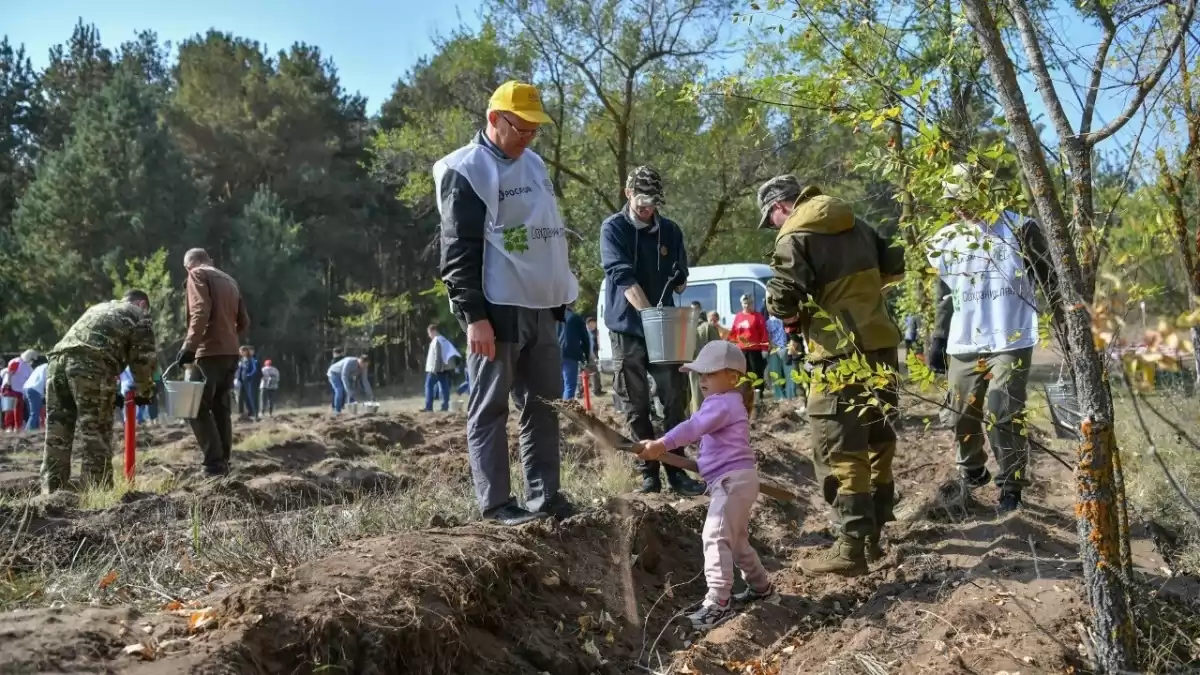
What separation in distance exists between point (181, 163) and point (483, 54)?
18807 millimetres

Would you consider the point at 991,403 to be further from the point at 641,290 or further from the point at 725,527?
the point at 725,527

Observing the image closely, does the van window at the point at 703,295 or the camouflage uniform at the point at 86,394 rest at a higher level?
the van window at the point at 703,295

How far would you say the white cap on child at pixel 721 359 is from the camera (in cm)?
437

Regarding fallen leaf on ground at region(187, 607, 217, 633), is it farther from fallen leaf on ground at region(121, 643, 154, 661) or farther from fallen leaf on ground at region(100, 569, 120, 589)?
fallen leaf on ground at region(100, 569, 120, 589)

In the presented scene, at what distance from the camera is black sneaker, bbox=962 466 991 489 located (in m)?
5.96

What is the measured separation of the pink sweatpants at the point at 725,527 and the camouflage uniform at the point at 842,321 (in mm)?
562

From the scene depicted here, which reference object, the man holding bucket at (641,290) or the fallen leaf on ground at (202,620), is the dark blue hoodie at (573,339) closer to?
the man holding bucket at (641,290)

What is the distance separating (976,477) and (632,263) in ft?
8.00

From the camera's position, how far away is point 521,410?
4.92 m

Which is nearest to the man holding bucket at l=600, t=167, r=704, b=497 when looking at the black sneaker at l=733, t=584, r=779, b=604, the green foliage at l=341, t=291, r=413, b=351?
the black sneaker at l=733, t=584, r=779, b=604

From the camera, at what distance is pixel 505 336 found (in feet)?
15.3

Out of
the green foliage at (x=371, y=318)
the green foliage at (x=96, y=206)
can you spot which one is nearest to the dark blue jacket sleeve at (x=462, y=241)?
the green foliage at (x=96, y=206)

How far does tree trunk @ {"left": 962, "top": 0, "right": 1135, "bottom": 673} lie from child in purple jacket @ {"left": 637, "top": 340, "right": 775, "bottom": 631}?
1476mm

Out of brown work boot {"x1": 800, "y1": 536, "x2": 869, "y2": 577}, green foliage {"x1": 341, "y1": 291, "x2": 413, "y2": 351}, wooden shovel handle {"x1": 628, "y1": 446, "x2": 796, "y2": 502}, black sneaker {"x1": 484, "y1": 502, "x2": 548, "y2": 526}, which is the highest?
green foliage {"x1": 341, "y1": 291, "x2": 413, "y2": 351}
